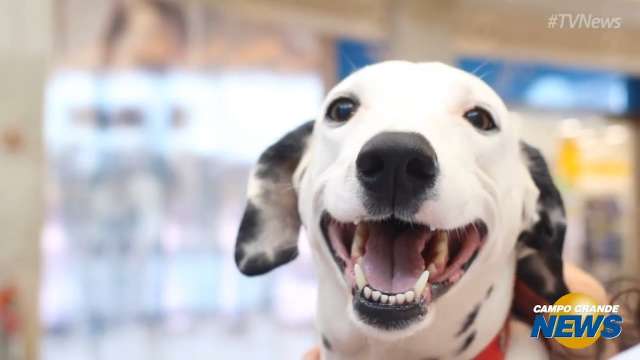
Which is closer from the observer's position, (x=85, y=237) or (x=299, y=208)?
(x=299, y=208)

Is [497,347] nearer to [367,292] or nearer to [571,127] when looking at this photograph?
[367,292]

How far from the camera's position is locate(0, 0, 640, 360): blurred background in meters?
0.62

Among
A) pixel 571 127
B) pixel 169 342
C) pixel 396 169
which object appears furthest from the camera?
pixel 169 342

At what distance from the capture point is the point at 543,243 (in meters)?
0.50

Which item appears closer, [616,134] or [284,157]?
[284,157]

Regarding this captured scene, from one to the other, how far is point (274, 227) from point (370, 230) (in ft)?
0.39

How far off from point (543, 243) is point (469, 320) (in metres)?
0.09

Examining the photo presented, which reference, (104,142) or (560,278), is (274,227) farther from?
(104,142)

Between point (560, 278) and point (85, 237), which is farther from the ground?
point (560, 278)

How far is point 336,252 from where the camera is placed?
447mm

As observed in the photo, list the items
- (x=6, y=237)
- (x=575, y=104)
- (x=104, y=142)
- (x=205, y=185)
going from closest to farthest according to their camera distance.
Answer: (x=575, y=104) < (x=6, y=237) < (x=205, y=185) < (x=104, y=142)

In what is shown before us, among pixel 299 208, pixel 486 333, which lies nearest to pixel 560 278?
pixel 486 333

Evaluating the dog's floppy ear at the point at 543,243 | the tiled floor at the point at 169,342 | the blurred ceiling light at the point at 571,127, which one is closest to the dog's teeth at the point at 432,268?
the dog's floppy ear at the point at 543,243

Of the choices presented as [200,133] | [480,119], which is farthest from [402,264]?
[200,133]
